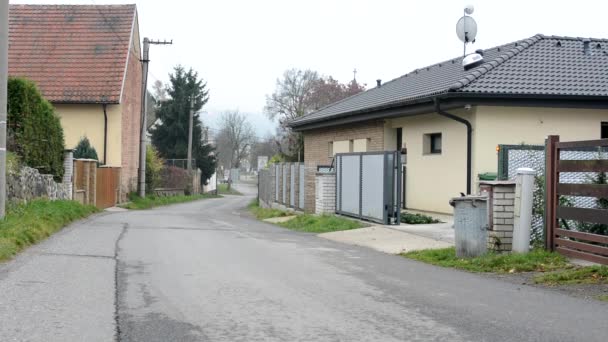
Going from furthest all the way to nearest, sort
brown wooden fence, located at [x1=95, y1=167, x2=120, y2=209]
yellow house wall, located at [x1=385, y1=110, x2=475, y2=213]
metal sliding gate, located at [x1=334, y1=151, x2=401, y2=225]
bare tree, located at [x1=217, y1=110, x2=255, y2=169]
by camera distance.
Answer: bare tree, located at [x1=217, y1=110, x2=255, y2=169], brown wooden fence, located at [x1=95, y1=167, x2=120, y2=209], yellow house wall, located at [x1=385, y1=110, x2=475, y2=213], metal sliding gate, located at [x1=334, y1=151, x2=401, y2=225]

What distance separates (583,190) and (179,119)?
56066mm

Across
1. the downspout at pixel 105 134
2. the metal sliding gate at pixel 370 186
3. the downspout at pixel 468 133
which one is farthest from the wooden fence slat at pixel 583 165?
the downspout at pixel 105 134

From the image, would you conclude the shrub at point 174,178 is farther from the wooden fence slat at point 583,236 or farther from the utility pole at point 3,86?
the wooden fence slat at point 583,236

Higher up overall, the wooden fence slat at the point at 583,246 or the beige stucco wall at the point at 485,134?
the beige stucco wall at the point at 485,134

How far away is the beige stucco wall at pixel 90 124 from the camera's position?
3325 centimetres

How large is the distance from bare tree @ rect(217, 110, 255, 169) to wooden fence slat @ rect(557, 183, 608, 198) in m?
114

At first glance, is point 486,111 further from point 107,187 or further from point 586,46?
point 107,187

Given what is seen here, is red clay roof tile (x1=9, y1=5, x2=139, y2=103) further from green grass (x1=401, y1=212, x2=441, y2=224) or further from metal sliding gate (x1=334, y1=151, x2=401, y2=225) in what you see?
green grass (x1=401, y1=212, x2=441, y2=224)

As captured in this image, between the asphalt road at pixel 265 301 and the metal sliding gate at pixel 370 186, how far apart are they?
16.5 feet

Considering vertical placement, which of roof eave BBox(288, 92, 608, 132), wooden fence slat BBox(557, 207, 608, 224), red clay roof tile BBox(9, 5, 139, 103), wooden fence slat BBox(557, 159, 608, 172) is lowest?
wooden fence slat BBox(557, 207, 608, 224)

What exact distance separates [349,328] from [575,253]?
514cm

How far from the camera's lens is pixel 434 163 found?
2083 cm

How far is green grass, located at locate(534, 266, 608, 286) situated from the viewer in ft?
29.8

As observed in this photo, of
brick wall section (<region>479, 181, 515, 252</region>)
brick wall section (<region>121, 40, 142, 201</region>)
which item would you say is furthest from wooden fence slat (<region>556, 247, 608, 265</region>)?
brick wall section (<region>121, 40, 142, 201</region>)
